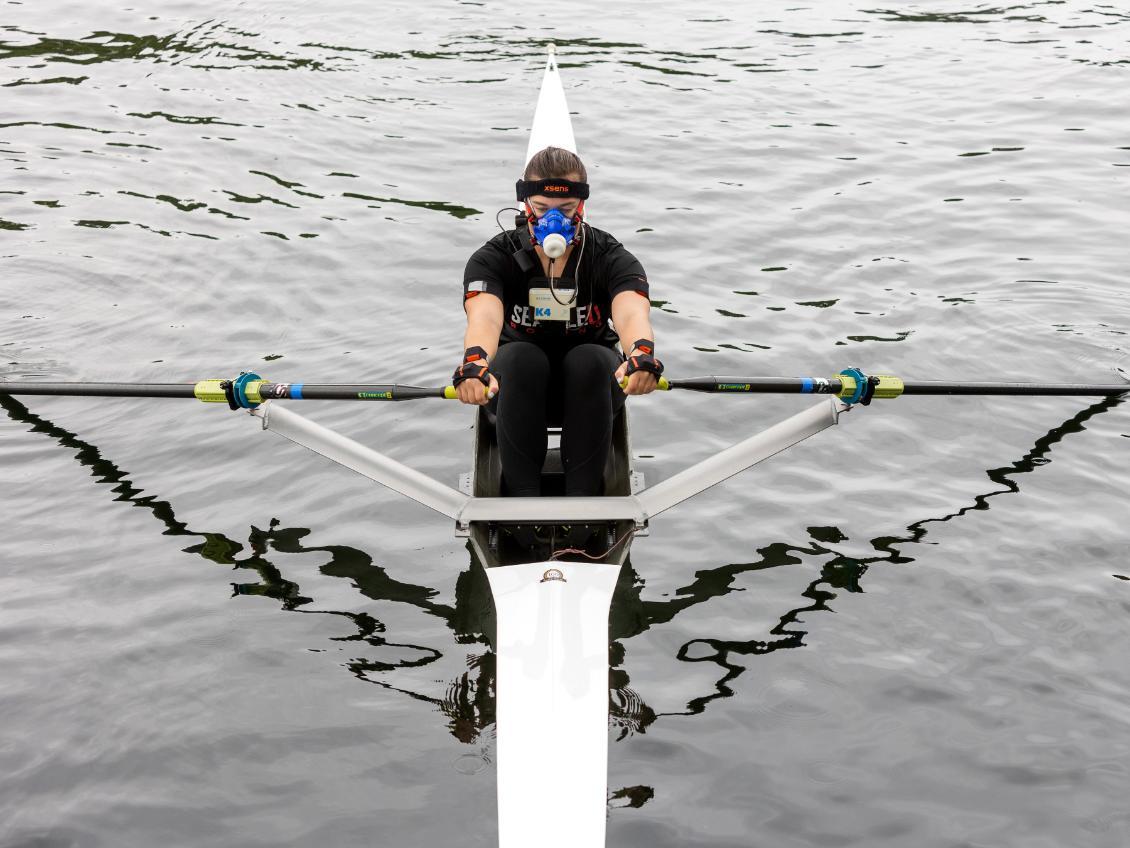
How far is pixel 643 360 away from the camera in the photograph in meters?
4.90

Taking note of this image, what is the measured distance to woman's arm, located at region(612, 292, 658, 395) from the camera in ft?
16.2

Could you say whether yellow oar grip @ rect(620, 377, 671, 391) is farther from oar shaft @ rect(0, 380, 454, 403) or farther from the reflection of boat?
oar shaft @ rect(0, 380, 454, 403)

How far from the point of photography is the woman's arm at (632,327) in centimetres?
495

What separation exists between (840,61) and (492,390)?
42.9ft

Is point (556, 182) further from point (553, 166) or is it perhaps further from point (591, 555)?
point (591, 555)

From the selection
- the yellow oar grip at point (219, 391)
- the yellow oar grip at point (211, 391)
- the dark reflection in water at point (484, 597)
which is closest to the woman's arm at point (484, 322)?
the dark reflection in water at point (484, 597)

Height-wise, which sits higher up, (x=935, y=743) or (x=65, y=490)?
(x=65, y=490)

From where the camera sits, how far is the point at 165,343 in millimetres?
8430

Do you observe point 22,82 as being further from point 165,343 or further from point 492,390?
point 492,390

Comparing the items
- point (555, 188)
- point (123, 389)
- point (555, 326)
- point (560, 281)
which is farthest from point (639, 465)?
point (123, 389)

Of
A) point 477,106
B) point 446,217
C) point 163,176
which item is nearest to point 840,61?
point 477,106

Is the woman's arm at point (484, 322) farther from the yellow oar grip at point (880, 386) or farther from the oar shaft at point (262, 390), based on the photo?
the yellow oar grip at point (880, 386)

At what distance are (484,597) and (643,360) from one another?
1.57m

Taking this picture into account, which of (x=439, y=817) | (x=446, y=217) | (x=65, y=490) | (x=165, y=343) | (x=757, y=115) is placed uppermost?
(x=757, y=115)
